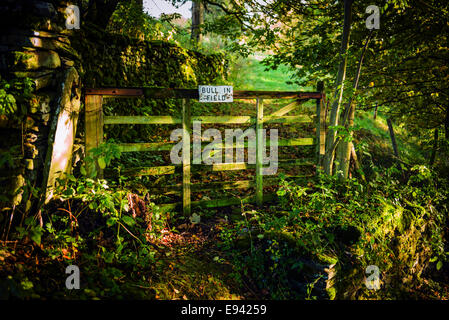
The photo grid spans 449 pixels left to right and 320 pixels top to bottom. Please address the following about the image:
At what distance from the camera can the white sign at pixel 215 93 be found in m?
4.59

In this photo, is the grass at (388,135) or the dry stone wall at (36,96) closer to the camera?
the dry stone wall at (36,96)

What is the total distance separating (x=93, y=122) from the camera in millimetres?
4184

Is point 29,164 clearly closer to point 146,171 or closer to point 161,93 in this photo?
point 146,171

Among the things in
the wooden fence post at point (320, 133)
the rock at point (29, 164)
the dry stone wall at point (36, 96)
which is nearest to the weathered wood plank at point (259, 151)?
the wooden fence post at point (320, 133)

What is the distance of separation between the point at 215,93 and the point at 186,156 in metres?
1.16

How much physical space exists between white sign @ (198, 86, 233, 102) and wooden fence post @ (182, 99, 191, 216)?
298 mm

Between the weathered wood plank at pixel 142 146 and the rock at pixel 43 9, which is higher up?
the rock at pixel 43 9

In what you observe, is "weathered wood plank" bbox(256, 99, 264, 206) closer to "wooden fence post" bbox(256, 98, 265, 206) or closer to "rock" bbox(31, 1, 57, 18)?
"wooden fence post" bbox(256, 98, 265, 206)

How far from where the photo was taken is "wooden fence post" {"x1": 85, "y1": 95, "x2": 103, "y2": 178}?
4.14m

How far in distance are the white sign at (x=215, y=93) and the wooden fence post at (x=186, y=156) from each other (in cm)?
30

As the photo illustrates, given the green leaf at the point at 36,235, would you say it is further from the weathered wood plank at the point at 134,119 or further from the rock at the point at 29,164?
the weathered wood plank at the point at 134,119

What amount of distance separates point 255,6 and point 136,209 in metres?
5.69
